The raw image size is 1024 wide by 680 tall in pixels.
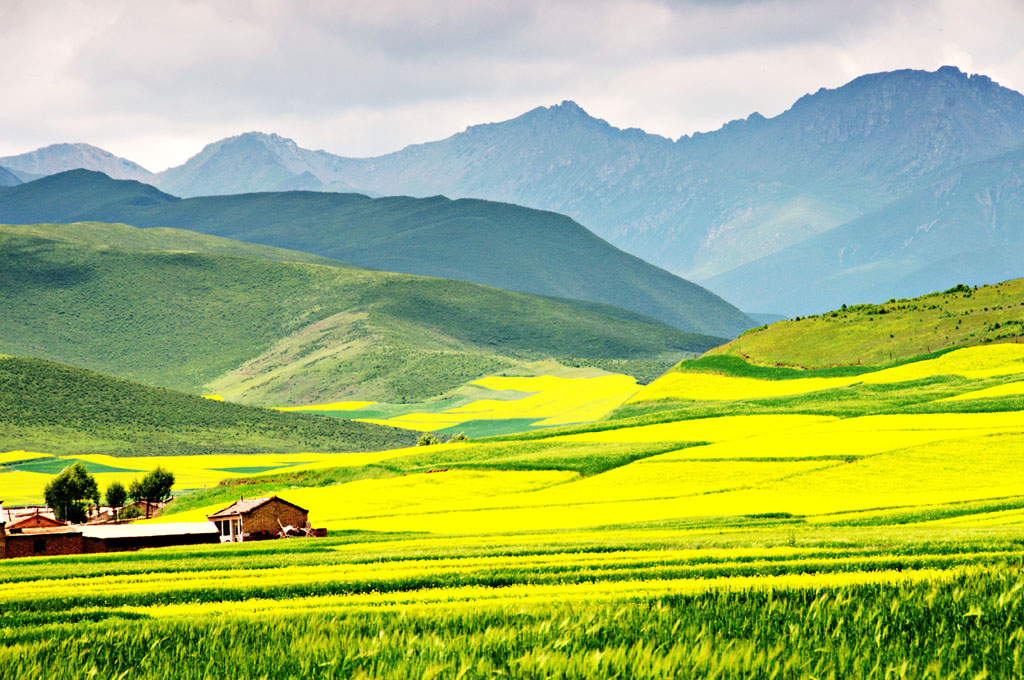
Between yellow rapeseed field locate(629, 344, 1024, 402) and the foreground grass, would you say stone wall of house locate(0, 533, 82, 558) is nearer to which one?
the foreground grass

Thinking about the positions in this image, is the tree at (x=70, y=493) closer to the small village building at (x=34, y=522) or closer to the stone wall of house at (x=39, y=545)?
the small village building at (x=34, y=522)

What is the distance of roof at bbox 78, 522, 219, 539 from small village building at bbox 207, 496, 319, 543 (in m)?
1.12

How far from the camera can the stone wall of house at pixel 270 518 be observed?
6066cm

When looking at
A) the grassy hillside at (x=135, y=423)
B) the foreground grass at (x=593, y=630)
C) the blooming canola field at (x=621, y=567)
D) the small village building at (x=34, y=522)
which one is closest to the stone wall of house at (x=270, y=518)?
the blooming canola field at (x=621, y=567)

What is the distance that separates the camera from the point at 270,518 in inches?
2397

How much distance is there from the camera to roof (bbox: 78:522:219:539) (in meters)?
57.2

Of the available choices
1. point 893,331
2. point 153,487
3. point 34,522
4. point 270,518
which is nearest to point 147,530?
point 270,518

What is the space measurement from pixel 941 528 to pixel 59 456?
144 m

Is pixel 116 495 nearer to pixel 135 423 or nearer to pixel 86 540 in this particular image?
pixel 86 540

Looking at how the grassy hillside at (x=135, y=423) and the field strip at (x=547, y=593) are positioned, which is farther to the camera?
the grassy hillside at (x=135, y=423)

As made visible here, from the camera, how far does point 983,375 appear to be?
92.7 metres

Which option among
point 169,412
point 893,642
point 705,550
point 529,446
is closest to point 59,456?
point 169,412

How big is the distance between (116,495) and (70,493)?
7.17 m

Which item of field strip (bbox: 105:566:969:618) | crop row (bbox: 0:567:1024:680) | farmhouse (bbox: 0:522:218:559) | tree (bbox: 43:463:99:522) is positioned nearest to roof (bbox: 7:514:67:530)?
farmhouse (bbox: 0:522:218:559)
